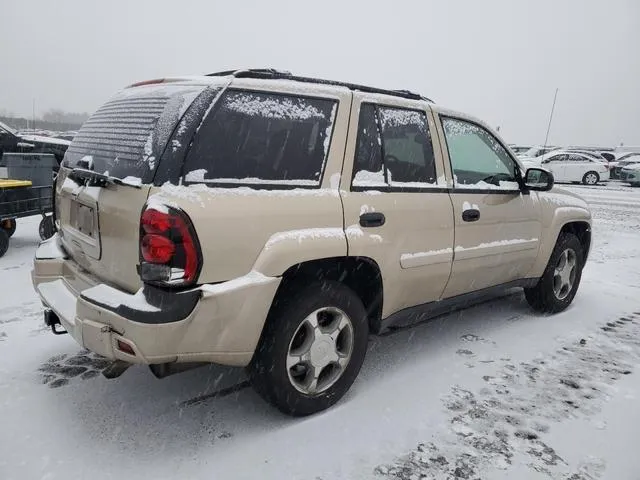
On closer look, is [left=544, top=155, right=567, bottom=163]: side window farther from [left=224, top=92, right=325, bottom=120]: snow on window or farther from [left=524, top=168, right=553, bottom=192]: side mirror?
[left=224, top=92, right=325, bottom=120]: snow on window

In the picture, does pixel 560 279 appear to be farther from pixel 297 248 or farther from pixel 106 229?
pixel 106 229

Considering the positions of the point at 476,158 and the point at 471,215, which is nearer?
the point at 471,215

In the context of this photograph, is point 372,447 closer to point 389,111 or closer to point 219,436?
point 219,436

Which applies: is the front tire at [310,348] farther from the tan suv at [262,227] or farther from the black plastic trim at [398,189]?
the black plastic trim at [398,189]

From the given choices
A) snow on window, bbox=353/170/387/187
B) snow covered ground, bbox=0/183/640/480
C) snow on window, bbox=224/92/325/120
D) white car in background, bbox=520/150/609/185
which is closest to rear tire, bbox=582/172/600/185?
white car in background, bbox=520/150/609/185

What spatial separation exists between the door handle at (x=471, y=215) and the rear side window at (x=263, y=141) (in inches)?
50.3

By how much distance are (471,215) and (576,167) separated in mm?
21267

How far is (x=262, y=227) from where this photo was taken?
8.02 feet

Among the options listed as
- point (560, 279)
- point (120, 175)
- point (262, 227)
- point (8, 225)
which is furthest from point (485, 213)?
point (8, 225)

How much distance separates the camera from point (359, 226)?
2844 millimetres

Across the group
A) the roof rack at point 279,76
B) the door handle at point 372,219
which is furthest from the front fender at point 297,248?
the roof rack at point 279,76

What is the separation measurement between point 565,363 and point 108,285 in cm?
321

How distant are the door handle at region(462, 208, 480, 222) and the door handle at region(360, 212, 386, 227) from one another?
0.86 metres

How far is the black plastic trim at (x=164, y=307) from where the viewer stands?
2.20 m
